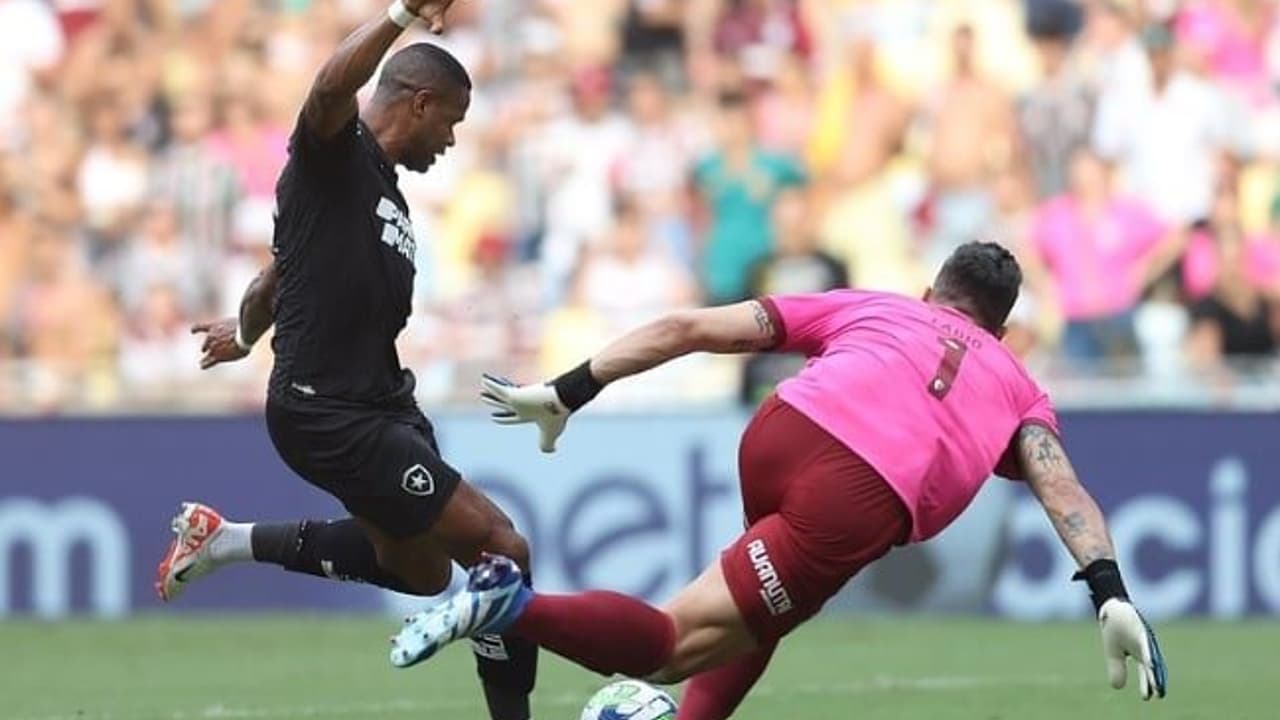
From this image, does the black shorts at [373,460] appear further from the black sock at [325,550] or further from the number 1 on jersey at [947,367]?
the number 1 on jersey at [947,367]

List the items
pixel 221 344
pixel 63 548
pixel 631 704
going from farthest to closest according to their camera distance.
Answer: pixel 63 548
pixel 221 344
pixel 631 704

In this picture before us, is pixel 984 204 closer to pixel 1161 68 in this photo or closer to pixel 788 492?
pixel 1161 68

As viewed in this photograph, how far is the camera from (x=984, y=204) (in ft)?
61.9

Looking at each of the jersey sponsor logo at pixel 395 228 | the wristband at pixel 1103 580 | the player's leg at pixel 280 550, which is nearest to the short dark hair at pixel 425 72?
the jersey sponsor logo at pixel 395 228

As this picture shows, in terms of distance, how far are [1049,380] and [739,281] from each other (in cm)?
242

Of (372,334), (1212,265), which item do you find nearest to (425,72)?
(372,334)

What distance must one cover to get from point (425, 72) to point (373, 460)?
1326mm

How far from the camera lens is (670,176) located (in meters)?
19.4

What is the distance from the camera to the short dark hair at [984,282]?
9203 millimetres

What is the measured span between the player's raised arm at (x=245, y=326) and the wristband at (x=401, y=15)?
4.32ft

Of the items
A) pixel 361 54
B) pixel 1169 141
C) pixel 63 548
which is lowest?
pixel 63 548

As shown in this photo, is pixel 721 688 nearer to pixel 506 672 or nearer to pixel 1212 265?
pixel 506 672

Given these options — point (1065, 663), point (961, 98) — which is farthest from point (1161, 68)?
point (1065, 663)

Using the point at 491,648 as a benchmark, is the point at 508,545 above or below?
above
